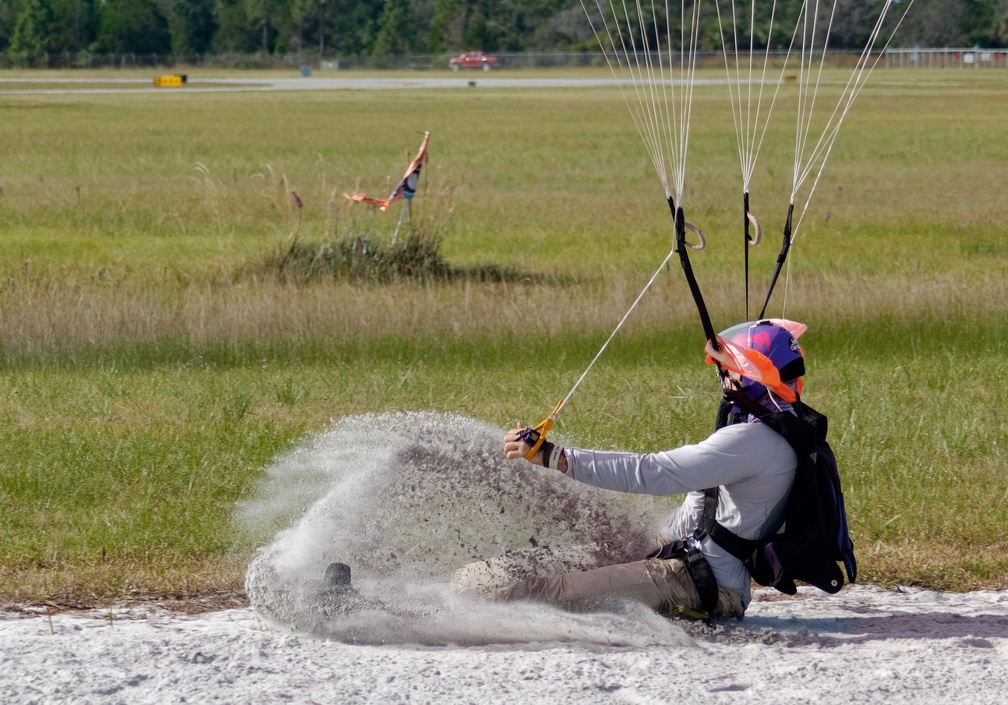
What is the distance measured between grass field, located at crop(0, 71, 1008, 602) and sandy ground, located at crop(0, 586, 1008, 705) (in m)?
0.68

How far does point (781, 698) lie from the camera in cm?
452

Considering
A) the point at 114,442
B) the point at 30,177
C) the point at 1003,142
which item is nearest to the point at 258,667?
the point at 114,442

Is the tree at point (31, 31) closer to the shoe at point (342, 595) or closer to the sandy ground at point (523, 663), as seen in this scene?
the shoe at point (342, 595)

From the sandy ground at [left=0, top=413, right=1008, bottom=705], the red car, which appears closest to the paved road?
the red car

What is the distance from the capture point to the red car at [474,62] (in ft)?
381

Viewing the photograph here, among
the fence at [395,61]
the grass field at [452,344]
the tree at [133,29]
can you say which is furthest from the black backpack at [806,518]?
the tree at [133,29]

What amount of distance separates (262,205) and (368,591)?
19.1 meters

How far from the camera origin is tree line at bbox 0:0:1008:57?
390ft

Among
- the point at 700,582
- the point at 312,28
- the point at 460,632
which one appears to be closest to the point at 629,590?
the point at 700,582

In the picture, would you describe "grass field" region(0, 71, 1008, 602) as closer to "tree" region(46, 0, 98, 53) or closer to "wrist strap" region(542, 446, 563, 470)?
"wrist strap" region(542, 446, 563, 470)

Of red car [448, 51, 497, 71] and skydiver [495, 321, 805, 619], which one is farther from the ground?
red car [448, 51, 497, 71]

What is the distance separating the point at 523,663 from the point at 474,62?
115 meters

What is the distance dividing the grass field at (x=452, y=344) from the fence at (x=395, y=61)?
3267 inches

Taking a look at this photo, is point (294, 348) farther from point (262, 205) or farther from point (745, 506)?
point (262, 205)
